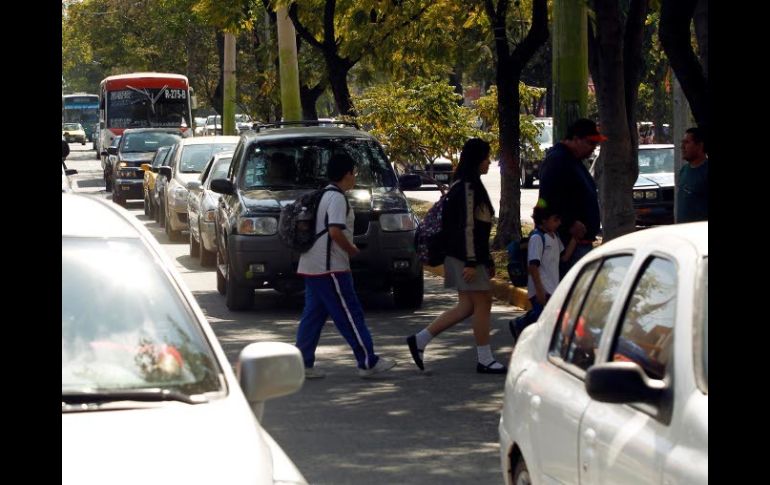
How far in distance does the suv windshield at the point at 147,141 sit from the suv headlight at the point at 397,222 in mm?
22935

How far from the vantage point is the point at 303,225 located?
10797 mm

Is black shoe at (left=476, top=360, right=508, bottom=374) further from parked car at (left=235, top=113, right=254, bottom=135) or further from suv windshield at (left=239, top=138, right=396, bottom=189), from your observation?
parked car at (left=235, top=113, right=254, bottom=135)

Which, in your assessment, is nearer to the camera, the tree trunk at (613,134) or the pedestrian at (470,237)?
the pedestrian at (470,237)

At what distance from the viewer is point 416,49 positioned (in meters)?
24.3

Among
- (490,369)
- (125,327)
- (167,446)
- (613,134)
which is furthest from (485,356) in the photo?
(167,446)

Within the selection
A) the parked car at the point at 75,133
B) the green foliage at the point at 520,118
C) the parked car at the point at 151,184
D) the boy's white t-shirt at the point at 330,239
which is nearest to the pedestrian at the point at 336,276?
the boy's white t-shirt at the point at 330,239

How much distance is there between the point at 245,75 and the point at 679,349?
42.5 m

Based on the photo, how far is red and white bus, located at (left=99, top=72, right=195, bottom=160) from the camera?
49875mm

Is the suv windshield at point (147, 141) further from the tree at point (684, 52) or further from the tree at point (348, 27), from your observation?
the tree at point (684, 52)

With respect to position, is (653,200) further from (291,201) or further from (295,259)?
(295,259)

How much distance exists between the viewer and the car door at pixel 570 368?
5.27 metres

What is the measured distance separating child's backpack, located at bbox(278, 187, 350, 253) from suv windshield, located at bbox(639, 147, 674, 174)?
50.8ft
